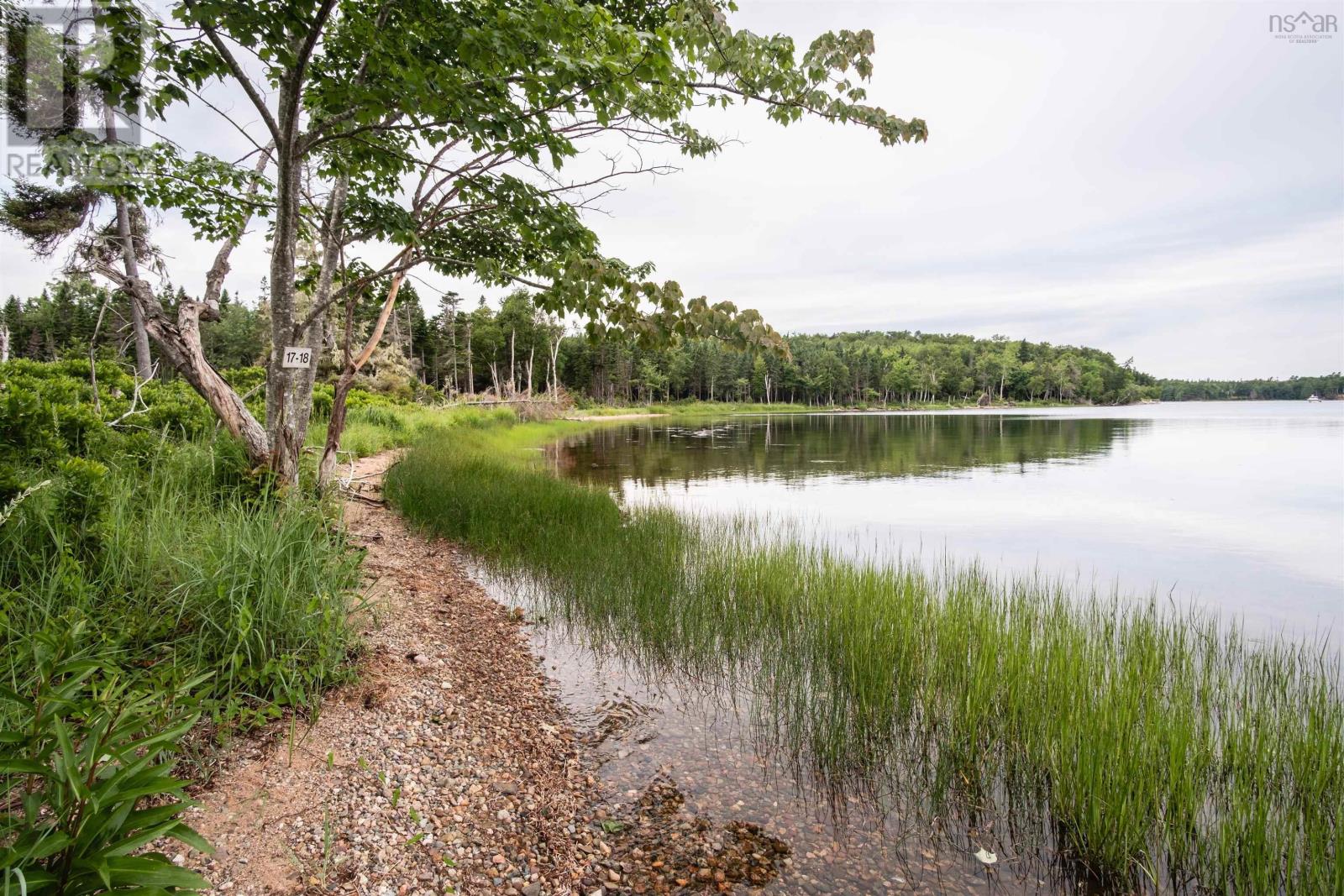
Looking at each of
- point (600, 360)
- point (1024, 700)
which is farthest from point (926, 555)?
point (600, 360)

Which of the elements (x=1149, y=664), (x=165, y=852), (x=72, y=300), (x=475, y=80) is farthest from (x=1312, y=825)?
(x=72, y=300)

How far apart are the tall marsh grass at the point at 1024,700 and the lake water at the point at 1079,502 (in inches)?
88.5

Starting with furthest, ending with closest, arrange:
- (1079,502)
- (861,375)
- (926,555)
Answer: (861,375), (1079,502), (926,555)

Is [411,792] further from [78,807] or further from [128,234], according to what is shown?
[128,234]

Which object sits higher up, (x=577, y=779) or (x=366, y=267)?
(x=366, y=267)

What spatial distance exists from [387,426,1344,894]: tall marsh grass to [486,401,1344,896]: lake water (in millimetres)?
256

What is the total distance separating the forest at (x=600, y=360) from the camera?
31.5 m

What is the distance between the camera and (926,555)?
9367 mm

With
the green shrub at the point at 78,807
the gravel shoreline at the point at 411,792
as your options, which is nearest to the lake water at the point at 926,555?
the gravel shoreline at the point at 411,792

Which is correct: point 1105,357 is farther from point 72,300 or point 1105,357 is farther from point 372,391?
point 72,300

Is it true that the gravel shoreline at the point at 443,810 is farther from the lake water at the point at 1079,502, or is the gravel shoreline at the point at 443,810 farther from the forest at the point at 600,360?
the lake water at the point at 1079,502

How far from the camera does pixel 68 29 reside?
203 inches

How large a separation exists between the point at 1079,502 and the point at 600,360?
6315cm

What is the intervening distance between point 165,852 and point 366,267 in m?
7.81
